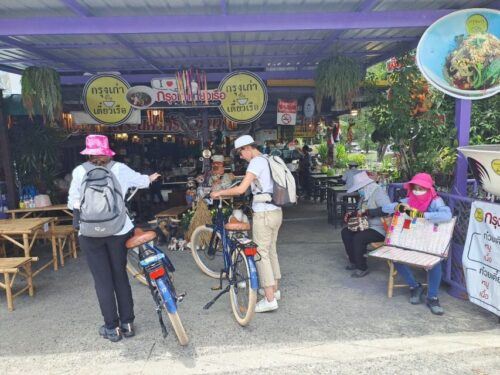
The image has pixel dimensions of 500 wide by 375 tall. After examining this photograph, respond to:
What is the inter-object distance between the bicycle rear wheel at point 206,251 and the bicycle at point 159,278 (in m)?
1.47

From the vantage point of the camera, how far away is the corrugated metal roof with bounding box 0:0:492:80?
4.34m

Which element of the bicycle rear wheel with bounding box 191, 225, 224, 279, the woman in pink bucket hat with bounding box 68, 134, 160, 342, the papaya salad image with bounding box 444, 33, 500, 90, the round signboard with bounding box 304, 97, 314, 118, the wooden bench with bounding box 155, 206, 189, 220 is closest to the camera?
the woman in pink bucket hat with bounding box 68, 134, 160, 342

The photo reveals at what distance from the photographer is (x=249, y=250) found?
3535 mm

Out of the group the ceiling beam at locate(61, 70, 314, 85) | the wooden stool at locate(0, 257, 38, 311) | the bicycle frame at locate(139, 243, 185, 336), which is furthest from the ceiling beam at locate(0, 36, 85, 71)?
the bicycle frame at locate(139, 243, 185, 336)

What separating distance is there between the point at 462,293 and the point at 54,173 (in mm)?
6909

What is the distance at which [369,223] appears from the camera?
473 cm

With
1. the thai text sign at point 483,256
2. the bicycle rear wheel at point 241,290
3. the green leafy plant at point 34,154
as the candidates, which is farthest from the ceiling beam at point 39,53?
the thai text sign at point 483,256

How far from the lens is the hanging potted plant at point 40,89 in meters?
5.65

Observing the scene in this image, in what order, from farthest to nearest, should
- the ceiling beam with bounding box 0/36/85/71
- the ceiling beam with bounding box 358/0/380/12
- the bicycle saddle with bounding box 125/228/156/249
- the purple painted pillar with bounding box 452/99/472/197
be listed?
the ceiling beam with bounding box 0/36/85/71 → the purple painted pillar with bounding box 452/99/472/197 → the ceiling beam with bounding box 358/0/380/12 → the bicycle saddle with bounding box 125/228/156/249

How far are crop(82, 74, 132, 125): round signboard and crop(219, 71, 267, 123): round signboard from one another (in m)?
1.60

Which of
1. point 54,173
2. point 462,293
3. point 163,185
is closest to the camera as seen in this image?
point 462,293

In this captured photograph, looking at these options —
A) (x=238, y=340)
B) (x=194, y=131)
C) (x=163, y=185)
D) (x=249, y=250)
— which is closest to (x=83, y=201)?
(x=249, y=250)

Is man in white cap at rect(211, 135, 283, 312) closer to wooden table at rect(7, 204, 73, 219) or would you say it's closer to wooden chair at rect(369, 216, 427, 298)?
wooden chair at rect(369, 216, 427, 298)

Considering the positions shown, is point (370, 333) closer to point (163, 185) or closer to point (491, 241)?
point (491, 241)
